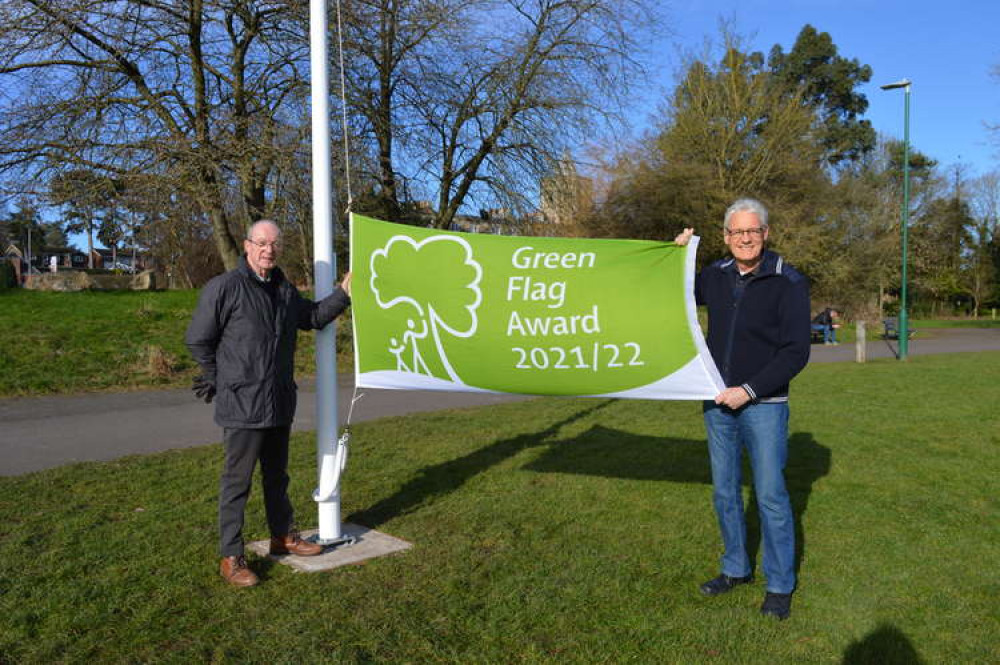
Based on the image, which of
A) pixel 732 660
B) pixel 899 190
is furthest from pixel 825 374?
pixel 899 190

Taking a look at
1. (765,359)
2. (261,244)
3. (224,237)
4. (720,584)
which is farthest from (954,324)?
(261,244)

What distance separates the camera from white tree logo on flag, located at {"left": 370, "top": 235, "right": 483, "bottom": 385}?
16.1 ft

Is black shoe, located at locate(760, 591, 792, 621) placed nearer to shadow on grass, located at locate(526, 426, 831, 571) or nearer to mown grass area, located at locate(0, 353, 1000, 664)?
mown grass area, located at locate(0, 353, 1000, 664)

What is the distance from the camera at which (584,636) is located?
12.2ft

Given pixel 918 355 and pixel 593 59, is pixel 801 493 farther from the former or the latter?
pixel 918 355

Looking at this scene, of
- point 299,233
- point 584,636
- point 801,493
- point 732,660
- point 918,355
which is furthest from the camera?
point 918,355

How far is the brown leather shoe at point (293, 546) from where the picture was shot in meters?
4.79

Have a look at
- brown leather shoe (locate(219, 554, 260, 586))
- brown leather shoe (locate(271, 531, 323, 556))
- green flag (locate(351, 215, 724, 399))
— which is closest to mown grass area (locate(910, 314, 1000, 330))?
green flag (locate(351, 215, 724, 399))

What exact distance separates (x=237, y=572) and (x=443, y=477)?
8.74 feet

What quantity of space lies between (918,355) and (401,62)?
51.8ft

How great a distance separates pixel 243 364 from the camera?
14.2 ft

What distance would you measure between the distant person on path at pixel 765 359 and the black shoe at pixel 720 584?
0.90ft

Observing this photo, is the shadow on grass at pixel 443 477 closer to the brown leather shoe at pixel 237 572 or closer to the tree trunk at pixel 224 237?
the brown leather shoe at pixel 237 572

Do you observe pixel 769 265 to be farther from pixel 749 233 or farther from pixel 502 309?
pixel 502 309
